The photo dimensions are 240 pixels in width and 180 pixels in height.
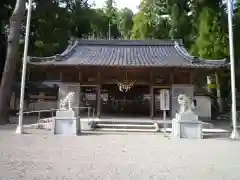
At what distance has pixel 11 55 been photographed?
17422mm

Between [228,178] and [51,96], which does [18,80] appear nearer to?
[51,96]

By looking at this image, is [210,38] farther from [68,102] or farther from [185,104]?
[68,102]

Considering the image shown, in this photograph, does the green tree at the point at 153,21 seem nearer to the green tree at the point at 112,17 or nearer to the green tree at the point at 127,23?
the green tree at the point at 127,23

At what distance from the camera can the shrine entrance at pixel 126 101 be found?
21578 millimetres

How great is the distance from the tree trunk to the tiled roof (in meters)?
1.32

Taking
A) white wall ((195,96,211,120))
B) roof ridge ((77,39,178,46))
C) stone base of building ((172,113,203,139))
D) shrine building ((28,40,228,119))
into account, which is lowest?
stone base of building ((172,113,203,139))

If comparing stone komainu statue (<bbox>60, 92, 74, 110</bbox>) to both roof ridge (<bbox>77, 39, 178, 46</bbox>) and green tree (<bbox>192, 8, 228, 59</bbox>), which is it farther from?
green tree (<bbox>192, 8, 228, 59</bbox>)

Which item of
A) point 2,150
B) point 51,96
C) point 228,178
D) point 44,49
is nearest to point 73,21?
point 44,49

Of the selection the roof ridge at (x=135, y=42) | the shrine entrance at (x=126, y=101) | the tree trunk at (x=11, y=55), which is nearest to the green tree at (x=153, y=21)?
the roof ridge at (x=135, y=42)

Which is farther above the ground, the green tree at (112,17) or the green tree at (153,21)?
the green tree at (112,17)

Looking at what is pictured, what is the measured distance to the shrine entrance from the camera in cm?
2158

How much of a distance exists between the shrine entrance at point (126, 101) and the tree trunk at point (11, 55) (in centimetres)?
655

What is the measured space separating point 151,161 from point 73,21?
2398 cm

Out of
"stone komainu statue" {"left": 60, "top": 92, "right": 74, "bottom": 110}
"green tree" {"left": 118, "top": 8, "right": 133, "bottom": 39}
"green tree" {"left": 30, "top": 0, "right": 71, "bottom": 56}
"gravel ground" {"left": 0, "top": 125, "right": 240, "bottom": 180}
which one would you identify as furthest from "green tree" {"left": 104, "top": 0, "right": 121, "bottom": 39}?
"gravel ground" {"left": 0, "top": 125, "right": 240, "bottom": 180}
